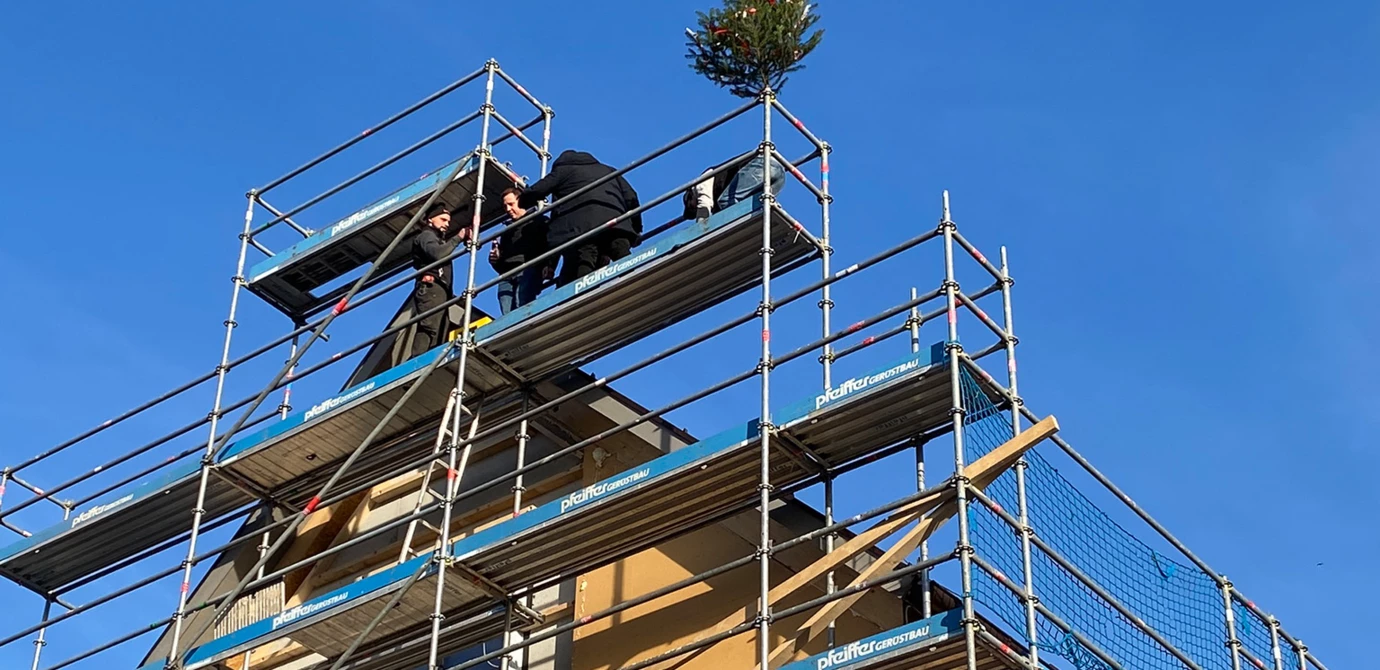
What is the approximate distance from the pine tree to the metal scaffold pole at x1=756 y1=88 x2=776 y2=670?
443 millimetres

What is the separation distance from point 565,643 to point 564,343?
7.26ft

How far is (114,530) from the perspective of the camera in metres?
18.8

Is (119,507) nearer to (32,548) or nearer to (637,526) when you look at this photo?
(32,548)

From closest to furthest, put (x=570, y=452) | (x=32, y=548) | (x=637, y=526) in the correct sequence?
(x=637, y=526)
(x=570, y=452)
(x=32, y=548)

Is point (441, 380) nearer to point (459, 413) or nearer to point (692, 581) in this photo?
point (459, 413)

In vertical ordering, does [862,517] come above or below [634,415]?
below

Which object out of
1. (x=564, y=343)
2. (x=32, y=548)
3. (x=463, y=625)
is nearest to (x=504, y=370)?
A: (x=564, y=343)

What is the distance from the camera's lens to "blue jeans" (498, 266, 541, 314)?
17906mm

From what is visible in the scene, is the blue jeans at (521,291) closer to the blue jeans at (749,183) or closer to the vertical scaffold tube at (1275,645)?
the blue jeans at (749,183)

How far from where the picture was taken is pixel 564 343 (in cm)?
1655

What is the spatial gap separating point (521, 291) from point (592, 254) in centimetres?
97

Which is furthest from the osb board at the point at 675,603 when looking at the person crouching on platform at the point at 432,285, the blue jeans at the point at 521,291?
the person crouching on platform at the point at 432,285

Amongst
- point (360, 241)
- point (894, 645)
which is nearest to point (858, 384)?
point (894, 645)

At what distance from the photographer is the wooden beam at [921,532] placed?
13.4 meters
